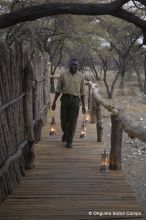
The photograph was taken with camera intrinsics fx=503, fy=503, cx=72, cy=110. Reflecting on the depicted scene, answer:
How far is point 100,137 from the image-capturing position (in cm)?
1079

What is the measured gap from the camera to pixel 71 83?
9.59 metres

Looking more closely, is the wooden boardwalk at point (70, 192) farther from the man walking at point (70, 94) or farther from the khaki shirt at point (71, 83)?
the khaki shirt at point (71, 83)

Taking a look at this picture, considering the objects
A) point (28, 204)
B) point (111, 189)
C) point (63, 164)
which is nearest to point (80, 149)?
point (63, 164)

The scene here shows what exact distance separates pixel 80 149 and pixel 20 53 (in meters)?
2.74

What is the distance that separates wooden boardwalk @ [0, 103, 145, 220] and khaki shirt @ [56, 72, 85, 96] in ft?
3.86

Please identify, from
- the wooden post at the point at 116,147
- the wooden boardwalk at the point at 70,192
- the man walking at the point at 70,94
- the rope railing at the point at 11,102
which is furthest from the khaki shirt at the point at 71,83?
the rope railing at the point at 11,102

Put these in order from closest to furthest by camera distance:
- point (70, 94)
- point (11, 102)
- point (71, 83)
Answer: point (11, 102)
point (71, 83)
point (70, 94)

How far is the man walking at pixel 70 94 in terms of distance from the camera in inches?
377

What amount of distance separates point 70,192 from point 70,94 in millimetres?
3199

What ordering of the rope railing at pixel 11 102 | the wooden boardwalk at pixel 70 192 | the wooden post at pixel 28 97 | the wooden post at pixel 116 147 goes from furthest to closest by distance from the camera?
1. the wooden post at pixel 116 147
2. the wooden post at pixel 28 97
3. the rope railing at pixel 11 102
4. the wooden boardwalk at pixel 70 192

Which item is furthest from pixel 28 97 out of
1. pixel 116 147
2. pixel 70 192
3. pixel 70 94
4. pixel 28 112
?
pixel 70 192

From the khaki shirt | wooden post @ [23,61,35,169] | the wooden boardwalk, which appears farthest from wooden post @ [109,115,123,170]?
the khaki shirt

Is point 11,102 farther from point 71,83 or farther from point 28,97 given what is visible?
point 71,83

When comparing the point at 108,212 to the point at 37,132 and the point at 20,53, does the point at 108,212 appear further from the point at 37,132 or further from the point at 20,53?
the point at 37,132
